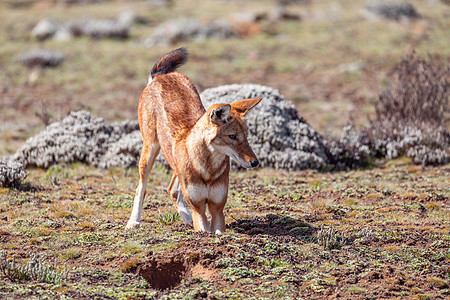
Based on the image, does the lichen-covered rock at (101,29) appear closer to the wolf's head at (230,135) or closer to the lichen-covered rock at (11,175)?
the lichen-covered rock at (11,175)

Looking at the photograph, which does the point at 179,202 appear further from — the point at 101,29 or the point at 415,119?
the point at 101,29

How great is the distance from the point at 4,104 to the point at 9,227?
Result: 12.3 m

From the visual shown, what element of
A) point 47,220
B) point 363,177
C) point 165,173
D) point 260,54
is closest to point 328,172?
point 363,177

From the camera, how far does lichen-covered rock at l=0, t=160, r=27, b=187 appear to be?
935cm

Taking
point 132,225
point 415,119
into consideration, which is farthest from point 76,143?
point 415,119

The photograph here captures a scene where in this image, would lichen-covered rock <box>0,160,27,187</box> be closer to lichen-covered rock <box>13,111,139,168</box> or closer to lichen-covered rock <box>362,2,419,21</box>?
lichen-covered rock <box>13,111,139,168</box>

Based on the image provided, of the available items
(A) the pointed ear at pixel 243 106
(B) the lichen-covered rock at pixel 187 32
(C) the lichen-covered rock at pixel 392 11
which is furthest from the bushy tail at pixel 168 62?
(C) the lichen-covered rock at pixel 392 11

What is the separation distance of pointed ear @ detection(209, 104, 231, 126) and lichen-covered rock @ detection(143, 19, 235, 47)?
2116cm

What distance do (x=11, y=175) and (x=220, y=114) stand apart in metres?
5.12

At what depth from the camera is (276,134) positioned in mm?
11586

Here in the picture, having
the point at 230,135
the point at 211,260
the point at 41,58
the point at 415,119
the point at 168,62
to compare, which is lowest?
the point at 211,260

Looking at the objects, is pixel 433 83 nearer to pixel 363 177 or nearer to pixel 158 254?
pixel 363 177

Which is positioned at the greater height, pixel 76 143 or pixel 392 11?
pixel 392 11

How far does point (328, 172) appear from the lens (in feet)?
37.0
